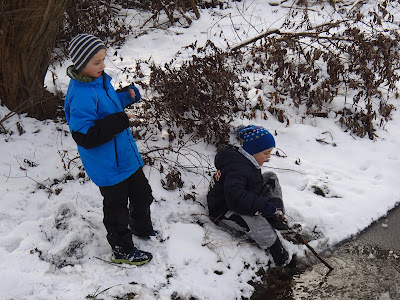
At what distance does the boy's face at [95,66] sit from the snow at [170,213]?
1417 millimetres

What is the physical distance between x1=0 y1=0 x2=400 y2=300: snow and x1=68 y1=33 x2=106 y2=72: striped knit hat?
4.91 ft

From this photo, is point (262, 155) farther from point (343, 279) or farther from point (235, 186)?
point (343, 279)

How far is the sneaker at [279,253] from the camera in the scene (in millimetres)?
3725

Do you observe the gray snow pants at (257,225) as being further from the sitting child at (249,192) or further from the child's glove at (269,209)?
the child's glove at (269,209)

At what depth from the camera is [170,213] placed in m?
4.11

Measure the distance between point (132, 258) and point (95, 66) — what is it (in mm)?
1530

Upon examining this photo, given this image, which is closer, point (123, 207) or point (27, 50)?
point (123, 207)

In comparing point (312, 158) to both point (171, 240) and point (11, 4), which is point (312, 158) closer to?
point (171, 240)

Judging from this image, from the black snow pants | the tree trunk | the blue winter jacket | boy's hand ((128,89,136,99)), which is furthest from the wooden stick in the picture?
the tree trunk

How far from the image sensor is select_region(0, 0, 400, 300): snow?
3.29 meters

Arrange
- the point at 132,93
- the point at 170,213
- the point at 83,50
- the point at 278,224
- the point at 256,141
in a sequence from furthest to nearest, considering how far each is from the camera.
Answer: the point at 170,213
the point at 278,224
the point at 256,141
the point at 132,93
the point at 83,50

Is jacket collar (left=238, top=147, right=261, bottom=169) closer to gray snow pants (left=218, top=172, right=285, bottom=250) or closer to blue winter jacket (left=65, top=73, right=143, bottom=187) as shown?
gray snow pants (left=218, top=172, right=285, bottom=250)

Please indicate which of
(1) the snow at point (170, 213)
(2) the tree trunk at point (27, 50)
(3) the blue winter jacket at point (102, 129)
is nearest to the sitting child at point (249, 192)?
(1) the snow at point (170, 213)

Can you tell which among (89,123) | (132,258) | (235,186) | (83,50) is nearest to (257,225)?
(235,186)
